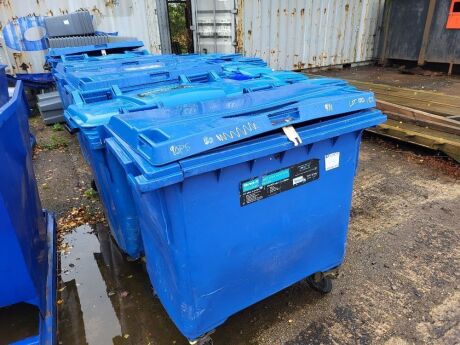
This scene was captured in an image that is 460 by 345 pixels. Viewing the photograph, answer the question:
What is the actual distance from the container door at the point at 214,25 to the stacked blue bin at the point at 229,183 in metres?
5.33

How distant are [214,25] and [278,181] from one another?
640 cm

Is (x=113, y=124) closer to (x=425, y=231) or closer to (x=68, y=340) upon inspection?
(x=68, y=340)

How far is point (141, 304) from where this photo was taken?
2.51 m

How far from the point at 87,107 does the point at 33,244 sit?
981 millimetres

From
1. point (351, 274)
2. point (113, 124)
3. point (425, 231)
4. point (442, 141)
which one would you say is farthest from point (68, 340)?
point (442, 141)

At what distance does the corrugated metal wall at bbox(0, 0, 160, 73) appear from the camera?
20.9ft

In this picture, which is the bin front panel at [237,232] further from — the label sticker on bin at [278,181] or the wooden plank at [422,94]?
the wooden plank at [422,94]

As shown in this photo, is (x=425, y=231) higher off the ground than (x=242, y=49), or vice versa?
(x=242, y=49)

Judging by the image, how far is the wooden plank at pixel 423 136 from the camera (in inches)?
163

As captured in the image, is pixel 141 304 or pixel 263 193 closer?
pixel 263 193

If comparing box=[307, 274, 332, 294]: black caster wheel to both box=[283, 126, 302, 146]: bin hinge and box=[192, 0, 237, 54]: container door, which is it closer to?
box=[283, 126, 302, 146]: bin hinge

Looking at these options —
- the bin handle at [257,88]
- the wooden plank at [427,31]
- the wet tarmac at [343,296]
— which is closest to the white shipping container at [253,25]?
the wooden plank at [427,31]

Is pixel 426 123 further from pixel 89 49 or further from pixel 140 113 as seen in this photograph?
pixel 89 49

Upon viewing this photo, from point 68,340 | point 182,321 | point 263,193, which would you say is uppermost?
point 263,193
